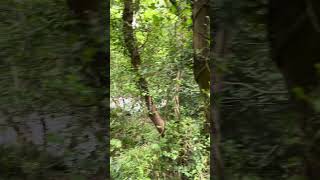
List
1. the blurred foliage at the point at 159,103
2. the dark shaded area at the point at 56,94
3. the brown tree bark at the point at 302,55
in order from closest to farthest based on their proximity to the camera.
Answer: the brown tree bark at the point at 302,55
the dark shaded area at the point at 56,94
the blurred foliage at the point at 159,103

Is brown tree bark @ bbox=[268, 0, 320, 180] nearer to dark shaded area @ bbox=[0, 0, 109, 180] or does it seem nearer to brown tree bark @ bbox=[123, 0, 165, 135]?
dark shaded area @ bbox=[0, 0, 109, 180]

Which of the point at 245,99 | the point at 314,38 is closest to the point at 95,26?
the point at 245,99

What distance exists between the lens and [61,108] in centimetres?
194

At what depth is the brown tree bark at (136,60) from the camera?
4.88m

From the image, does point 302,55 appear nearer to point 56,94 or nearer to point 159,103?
point 56,94

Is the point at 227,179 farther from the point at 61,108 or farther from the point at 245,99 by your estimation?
the point at 61,108

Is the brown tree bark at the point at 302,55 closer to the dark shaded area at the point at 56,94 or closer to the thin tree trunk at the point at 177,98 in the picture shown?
the dark shaded area at the point at 56,94

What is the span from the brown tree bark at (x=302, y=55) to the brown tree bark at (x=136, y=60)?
3.64 meters

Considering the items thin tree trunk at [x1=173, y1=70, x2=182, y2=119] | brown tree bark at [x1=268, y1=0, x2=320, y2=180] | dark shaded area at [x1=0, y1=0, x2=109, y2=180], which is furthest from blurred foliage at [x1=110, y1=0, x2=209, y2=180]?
brown tree bark at [x1=268, y1=0, x2=320, y2=180]

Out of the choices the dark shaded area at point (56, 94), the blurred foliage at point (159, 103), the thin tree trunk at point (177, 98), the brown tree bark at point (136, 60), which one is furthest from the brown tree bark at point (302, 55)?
the brown tree bark at point (136, 60)

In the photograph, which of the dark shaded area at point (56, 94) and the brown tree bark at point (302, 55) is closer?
the brown tree bark at point (302, 55)

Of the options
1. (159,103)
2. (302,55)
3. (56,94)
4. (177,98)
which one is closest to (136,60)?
(177,98)

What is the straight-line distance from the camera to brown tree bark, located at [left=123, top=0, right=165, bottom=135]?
4.88 m

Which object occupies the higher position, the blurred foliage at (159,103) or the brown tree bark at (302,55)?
the brown tree bark at (302,55)
